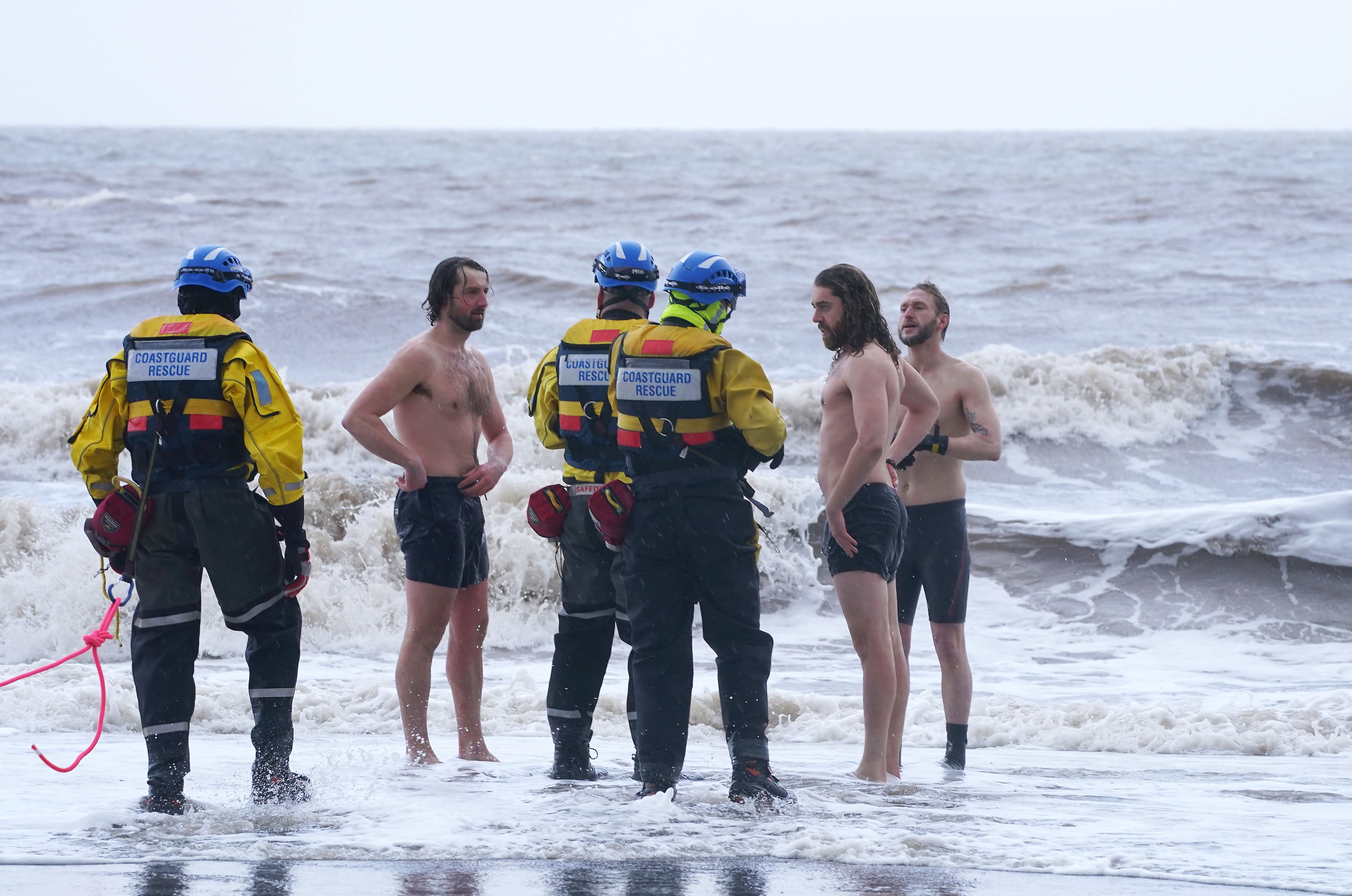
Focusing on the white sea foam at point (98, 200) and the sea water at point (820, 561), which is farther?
the white sea foam at point (98, 200)

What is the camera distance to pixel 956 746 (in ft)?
18.3

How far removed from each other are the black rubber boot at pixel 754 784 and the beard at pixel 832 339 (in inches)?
56.5

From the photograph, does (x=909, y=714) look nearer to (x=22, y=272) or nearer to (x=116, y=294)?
(x=116, y=294)

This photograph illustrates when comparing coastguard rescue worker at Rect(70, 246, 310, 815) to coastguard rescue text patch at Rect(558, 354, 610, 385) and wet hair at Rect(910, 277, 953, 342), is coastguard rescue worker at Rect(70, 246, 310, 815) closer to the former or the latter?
coastguard rescue text patch at Rect(558, 354, 610, 385)

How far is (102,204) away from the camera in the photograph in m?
33.7

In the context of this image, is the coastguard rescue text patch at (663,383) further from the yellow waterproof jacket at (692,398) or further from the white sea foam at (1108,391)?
the white sea foam at (1108,391)

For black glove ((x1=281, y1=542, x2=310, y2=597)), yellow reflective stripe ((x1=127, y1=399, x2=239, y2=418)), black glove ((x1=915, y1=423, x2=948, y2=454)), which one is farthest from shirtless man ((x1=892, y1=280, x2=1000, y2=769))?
yellow reflective stripe ((x1=127, y1=399, x2=239, y2=418))

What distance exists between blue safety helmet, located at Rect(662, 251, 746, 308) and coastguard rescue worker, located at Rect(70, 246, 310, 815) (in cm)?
132

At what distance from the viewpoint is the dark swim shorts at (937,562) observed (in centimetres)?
548

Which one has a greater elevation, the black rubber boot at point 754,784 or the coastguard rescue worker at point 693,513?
the coastguard rescue worker at point 693,513

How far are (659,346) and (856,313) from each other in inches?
29.7

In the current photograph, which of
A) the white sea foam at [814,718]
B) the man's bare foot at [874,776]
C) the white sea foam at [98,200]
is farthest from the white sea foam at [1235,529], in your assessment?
the white sea foam at [98,200]

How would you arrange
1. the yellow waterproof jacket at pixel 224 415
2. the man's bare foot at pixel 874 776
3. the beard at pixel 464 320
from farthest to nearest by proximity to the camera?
the beard at pixel 464 320 → the man's bare foot at pixel 874 776 → the yellow waterproof jacket at pixel 224 415

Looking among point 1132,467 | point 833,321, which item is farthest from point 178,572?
point 1132,467
